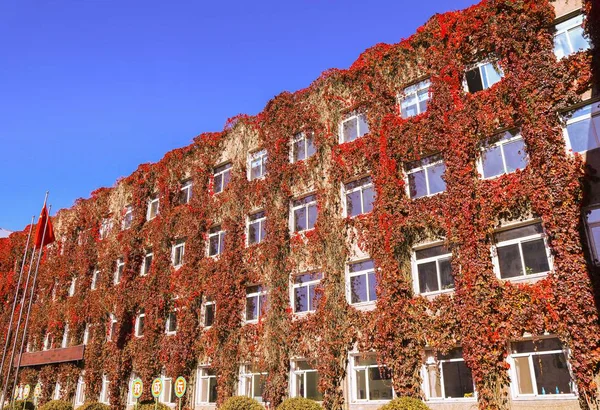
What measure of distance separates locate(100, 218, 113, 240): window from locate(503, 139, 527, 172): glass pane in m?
26.9

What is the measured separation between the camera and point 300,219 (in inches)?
891

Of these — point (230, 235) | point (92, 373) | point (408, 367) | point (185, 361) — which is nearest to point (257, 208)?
point (230, 235)

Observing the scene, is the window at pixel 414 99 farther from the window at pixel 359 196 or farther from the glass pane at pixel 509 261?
the glass pane at pixel 509 261

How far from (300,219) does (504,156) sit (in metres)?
9.50

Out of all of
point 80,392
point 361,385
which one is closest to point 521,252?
point 361,385

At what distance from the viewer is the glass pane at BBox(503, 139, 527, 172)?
16719 mm

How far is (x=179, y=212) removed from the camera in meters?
28.2

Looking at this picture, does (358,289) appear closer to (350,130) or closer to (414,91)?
(350,130)

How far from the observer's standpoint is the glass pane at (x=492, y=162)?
17.2m

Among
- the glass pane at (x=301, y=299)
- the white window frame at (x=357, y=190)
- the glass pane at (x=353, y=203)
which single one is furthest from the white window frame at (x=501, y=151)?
the glass pane at (x=301, y=299)

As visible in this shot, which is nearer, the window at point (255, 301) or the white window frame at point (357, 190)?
Answer: the white window frame at point (357, 190)

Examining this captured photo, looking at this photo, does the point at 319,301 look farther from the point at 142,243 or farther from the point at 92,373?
the point at 92,373

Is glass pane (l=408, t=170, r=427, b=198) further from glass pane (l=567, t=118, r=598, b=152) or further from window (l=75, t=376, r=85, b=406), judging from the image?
window (l=75, t=376, r=85, b=406)

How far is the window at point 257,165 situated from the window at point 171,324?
8.68 meters
